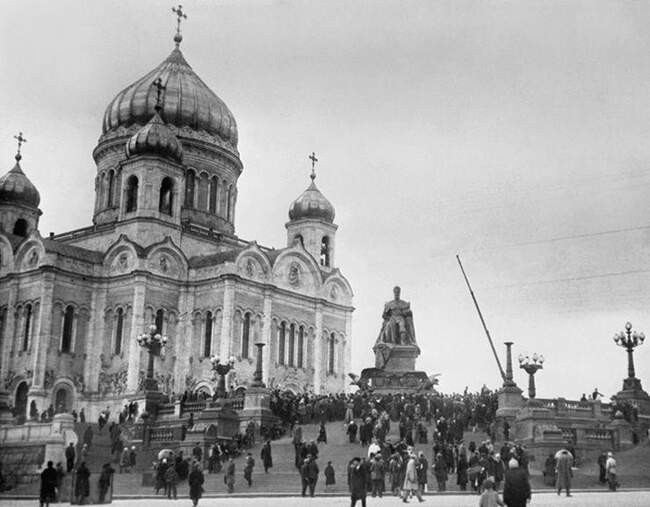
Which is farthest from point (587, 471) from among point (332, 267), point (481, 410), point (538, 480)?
point (332, 267)

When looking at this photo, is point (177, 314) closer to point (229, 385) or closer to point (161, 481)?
point (229, 385)

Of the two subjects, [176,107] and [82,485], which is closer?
[82,485]

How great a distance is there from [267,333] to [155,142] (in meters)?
12.0

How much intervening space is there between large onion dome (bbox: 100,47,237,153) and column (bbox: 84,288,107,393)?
1268 centimetres

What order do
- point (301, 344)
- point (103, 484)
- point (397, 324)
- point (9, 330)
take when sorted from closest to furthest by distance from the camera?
point (103, 484)
point (397, 324)
point (9, 330)
point (301, 344)

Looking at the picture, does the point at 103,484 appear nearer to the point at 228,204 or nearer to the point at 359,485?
the point at 359,485

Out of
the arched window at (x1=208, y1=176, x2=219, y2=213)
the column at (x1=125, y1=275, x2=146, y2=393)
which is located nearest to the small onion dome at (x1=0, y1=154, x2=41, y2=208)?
the arched window at (x1=208, y1=176, x2=219, y2=213)

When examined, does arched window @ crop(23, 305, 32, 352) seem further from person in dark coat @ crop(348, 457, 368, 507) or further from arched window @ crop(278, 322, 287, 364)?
person in dark coat @ crop(348, 457, 368, 507)

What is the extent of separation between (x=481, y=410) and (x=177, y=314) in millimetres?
20149

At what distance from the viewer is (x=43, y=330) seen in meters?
48.1

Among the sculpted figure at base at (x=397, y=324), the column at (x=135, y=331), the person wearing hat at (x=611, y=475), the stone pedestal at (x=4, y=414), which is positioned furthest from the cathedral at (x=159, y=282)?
the person wearing hat at (x=611, y=475)

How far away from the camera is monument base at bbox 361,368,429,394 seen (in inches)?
1706

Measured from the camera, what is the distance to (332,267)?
2472 inches

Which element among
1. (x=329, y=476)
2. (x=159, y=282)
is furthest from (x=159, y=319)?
(x=329, y=476)
